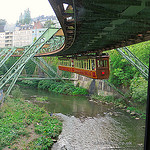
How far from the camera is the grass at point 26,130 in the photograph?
996 cm

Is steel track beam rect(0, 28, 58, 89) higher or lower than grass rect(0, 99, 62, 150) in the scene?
higher

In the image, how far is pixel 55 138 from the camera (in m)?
12.3

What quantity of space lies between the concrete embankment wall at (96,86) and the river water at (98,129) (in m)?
5.06

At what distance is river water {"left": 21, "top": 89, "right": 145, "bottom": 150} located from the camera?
11398mm

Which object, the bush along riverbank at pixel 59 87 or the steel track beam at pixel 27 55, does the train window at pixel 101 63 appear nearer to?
the steel track beam at pixel 27 55

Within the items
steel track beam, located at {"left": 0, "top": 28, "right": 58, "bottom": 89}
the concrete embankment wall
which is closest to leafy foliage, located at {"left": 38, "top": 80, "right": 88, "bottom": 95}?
the concrete embankment wall

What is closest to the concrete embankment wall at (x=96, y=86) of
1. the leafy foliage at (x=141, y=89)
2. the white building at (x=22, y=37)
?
the leafy foliage at (x=141, y=89)

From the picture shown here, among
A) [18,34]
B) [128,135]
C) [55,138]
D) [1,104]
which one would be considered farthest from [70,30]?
[18,34]

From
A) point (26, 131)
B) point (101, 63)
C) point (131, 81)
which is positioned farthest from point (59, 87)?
point (26, 131)

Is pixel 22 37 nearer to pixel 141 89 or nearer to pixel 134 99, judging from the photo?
pixel 134 99

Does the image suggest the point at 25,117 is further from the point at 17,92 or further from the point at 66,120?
the point at 17,92

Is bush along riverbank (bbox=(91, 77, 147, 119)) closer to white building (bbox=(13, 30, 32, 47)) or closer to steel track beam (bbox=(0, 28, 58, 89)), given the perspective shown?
steel track beam (bbox=(0, 28, 58, 89))

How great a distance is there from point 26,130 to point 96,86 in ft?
60.9

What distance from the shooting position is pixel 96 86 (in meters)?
29.2
